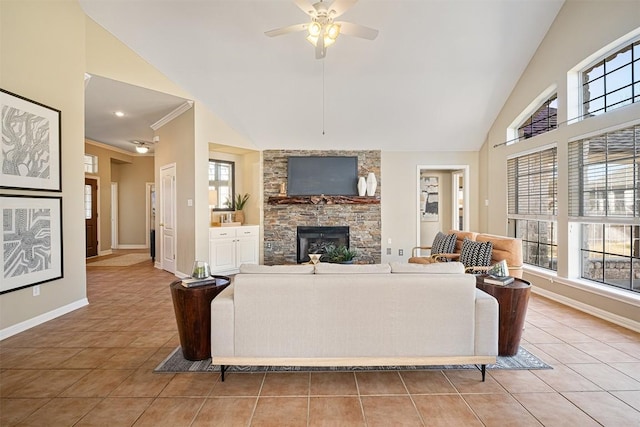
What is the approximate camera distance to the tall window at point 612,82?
337 centimetres

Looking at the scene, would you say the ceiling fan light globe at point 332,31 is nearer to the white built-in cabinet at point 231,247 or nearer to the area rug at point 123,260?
the white built-in cabinet at point 231,247

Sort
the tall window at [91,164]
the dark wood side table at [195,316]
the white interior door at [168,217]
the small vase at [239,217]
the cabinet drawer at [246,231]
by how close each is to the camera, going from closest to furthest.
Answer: the dark wood side table at [195,316], the white interior door at [168,217], the cabinet drawer at [246,231], the small vase at [239,217], the tall window at [91,164]

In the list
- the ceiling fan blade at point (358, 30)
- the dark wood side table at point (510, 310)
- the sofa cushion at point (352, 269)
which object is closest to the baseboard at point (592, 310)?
the dark wood side table at point (510, 310)

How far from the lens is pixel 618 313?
330 centimetres

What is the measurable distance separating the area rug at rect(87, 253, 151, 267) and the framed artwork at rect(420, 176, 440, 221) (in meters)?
6.65

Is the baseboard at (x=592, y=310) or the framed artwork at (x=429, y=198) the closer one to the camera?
the baseboard at (x=592, y=310)

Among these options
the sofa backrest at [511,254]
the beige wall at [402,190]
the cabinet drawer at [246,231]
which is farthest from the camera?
the beige wall at [402,190]

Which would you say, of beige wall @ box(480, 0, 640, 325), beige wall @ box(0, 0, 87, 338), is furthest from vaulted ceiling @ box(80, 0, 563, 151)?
beige wall @ box(0, 0, 87, 338)

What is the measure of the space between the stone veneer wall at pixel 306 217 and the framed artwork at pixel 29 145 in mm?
3572

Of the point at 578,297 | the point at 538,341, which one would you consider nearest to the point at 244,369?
the point at 538,341

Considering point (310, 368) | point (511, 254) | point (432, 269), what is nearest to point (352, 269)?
point (432, 269)

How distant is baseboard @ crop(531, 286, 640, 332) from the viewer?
125 inches

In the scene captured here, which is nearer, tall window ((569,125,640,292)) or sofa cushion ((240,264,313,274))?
sofa cushion ((240,264,313,274))

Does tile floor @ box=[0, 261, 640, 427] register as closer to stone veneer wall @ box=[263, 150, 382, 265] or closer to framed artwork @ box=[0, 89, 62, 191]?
framed artwork @ box=[0, 89, 62, 191]
